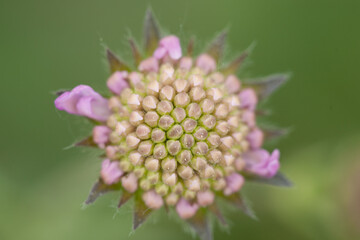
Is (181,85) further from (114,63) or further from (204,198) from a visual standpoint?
(204,198)

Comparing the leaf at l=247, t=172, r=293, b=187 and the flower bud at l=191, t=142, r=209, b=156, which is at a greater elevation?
the flower bud at l=191, t=142, r=209, b=156

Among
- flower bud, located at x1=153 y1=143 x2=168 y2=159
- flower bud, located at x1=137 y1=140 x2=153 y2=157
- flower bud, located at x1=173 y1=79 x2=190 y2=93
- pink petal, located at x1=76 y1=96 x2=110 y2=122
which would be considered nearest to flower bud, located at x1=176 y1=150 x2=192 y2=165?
flower bud, located at x1=153 y1=143 x2=168 y2=159

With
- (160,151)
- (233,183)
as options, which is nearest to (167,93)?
(160,151)

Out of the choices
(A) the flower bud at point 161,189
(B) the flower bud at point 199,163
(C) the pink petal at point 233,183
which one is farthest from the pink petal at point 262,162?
(A) the flower bud at point 161,189

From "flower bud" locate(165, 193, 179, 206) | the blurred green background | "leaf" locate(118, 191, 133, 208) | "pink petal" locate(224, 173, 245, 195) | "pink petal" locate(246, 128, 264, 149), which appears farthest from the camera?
the blurred green background

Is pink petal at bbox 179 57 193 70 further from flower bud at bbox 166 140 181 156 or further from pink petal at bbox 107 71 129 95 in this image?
flower bud at bbox 166 140 181 156

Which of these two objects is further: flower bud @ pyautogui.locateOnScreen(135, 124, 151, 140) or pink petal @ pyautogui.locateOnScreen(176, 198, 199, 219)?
pink petal @ pyautogui.locateOnScreen(176, 198, 199, 219)

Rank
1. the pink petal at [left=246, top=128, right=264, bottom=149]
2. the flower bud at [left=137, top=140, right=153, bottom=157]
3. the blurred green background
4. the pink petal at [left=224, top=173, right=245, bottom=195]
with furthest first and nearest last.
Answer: the blurred green background, the pink petal at [left=246, top=128, right=264, bottom=149], the pink petal at [left=224, top=173, right=245, bottom=195], the flower bud at [left=137, top=140, right=153, bottom=157]

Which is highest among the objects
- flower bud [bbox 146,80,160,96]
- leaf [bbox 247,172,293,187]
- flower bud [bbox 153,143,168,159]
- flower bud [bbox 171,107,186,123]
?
flower bud [bbox 146,80,160,96]
